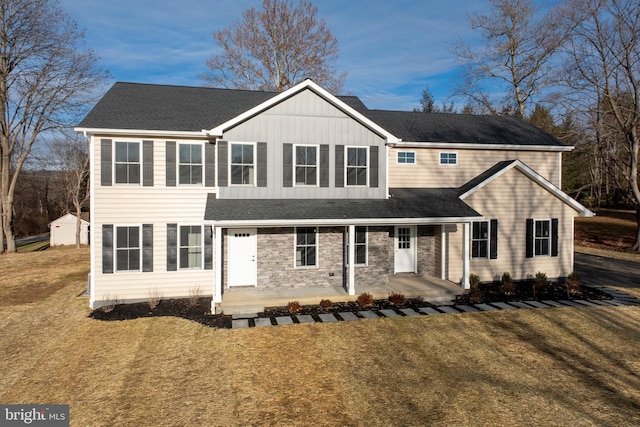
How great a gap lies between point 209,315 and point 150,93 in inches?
379

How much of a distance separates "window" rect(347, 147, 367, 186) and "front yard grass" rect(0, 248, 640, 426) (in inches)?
211

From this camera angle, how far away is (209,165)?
42.6 feet

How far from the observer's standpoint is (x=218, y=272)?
11469mm

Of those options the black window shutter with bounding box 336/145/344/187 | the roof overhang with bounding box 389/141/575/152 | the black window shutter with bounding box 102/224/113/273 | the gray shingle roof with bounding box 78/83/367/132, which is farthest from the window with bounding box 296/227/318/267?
the black window shutter with bounding box 102/224/113/273

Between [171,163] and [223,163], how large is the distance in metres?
1.73

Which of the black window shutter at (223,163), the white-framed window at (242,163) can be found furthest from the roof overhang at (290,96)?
the white-framed window at (242,163)

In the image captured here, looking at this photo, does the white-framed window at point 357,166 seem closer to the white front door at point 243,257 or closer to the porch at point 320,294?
the porch at point 320,294

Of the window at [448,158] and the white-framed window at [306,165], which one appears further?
the window at [448,158]

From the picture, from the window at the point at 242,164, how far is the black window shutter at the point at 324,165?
2.41m

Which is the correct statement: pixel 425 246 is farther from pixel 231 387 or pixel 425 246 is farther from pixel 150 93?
pixel 150 93

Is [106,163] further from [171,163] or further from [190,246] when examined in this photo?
[190,246]

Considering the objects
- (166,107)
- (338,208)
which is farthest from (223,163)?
(338,208)

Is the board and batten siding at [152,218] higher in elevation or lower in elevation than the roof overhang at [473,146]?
lower

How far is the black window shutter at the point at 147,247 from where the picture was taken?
1248 centimetres
